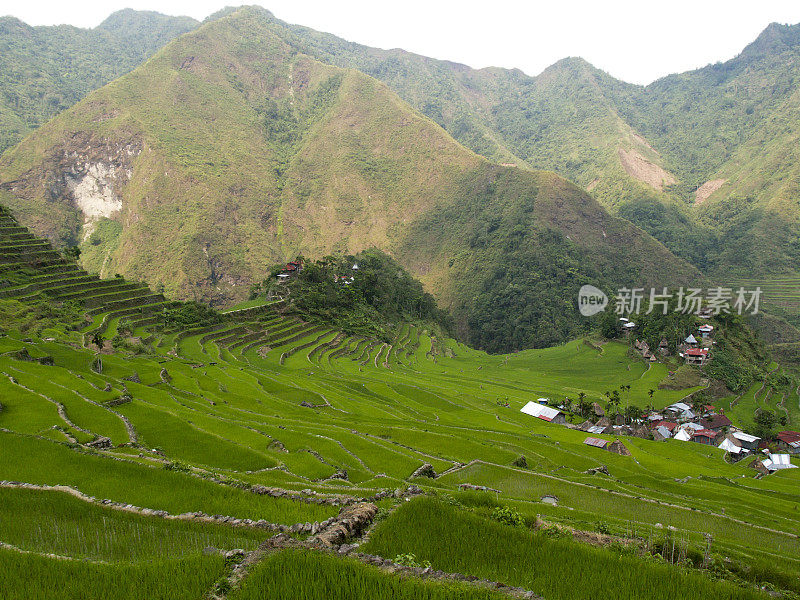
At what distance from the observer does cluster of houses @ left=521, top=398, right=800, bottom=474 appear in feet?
170

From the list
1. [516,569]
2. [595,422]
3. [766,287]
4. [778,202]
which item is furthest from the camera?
[778,202]

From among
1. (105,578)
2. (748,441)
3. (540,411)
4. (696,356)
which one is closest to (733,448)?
(748,441)

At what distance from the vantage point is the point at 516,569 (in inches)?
306

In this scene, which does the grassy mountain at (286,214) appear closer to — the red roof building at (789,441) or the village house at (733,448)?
the red roof building at (789,441)

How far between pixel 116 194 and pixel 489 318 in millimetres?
124336

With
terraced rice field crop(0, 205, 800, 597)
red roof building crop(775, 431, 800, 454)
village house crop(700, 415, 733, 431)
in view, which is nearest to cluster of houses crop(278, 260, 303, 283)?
terraced rice field crop(0, 205, 800, 597)

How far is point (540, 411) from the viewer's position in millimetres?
54219

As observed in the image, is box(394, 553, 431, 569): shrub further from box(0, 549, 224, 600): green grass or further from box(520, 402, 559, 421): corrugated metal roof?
box(520, 402, 559, 421): corrugated metal roof

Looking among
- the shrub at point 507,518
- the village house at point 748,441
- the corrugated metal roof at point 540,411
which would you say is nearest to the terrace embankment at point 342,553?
the shrub at point 507,518

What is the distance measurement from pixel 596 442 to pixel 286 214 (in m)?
157

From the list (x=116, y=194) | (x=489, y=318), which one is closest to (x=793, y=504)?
(x=489, y=318)

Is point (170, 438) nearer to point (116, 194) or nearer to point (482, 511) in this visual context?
point (482, 511)

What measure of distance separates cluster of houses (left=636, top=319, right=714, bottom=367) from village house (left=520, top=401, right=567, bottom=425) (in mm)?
38452

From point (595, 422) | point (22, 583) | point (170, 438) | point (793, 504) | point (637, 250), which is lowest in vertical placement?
point (595, 422)
